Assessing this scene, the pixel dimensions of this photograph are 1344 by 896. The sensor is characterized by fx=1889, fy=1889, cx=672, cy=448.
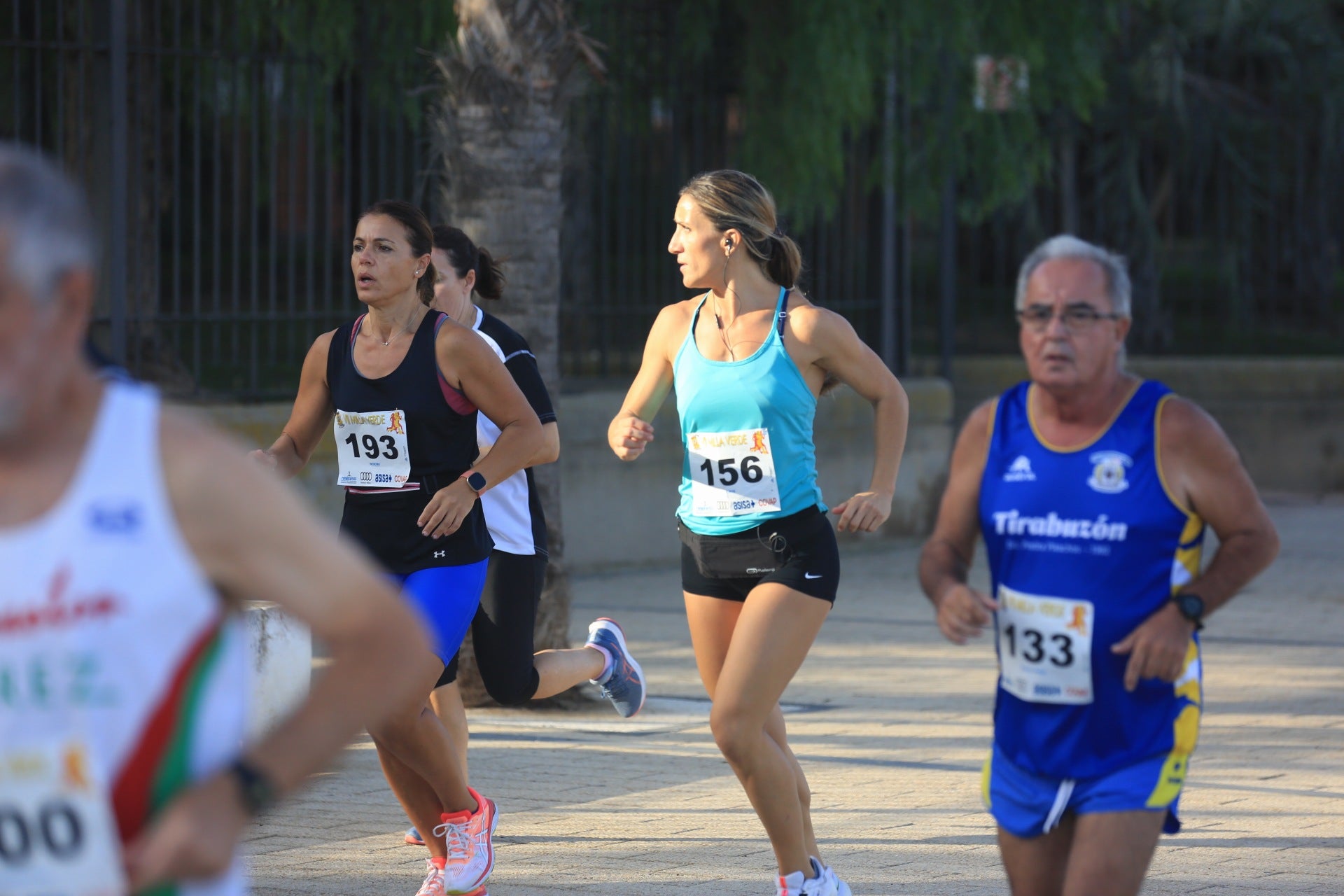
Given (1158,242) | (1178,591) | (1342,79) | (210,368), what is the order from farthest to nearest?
(1158,242) → (1342,79) → (210,368) → (1178,591)

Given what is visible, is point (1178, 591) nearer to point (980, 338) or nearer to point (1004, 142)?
point (1004, 142)

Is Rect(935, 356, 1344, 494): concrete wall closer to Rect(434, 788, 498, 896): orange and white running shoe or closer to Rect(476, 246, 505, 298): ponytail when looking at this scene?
Rect(476, 246, 505, 298): ponytail

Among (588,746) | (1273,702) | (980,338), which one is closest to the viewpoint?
(588,746)

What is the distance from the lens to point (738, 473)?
5.27m

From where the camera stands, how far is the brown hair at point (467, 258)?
20.7ft

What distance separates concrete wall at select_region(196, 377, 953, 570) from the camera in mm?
11531

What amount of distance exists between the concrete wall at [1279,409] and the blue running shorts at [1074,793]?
1366 centimetres

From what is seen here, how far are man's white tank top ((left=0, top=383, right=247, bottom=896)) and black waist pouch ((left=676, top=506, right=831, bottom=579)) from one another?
315 cm

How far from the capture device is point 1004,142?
46.3 feet

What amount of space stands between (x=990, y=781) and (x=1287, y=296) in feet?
53.8

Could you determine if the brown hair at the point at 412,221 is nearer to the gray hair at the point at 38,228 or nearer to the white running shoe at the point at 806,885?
the white running shoe at the point at 806,885

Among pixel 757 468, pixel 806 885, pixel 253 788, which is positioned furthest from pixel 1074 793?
pixel 253 788

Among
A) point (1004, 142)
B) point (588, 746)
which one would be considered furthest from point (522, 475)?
point (1004, 142)

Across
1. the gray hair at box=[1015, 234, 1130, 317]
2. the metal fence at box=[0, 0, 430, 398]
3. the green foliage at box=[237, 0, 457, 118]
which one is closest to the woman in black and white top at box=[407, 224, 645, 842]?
the gray hair at box=[1015, 234, 1130, 317]
